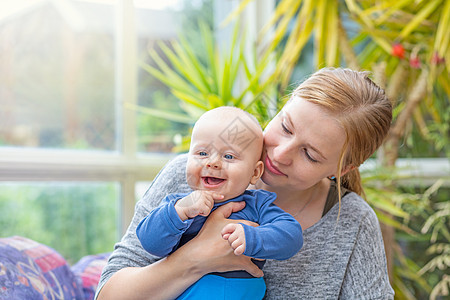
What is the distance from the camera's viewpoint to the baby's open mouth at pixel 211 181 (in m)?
1.11

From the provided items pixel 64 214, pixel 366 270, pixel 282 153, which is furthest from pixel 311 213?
pixel 64 214

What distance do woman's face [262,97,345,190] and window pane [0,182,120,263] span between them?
152cm

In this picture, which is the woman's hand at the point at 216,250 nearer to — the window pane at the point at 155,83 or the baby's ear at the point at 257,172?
the baby's ear at the point at 257,172

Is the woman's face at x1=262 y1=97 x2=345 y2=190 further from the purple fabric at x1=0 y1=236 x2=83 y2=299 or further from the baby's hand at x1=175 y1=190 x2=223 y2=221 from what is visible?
the purple fabric at x1=0 y1=236 x2=83 y2=299

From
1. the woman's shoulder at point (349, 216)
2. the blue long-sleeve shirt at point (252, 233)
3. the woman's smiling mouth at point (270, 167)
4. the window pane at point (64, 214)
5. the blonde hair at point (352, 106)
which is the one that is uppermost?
the blonde hair at point (352, 106)

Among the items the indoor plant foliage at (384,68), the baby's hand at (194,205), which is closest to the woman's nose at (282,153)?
the baby's hand at (194,205)

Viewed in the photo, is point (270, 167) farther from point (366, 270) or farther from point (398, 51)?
point (398, 51)

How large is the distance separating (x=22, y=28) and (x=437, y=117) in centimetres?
225

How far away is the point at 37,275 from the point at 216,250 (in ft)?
2.06

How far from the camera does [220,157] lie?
1.10m

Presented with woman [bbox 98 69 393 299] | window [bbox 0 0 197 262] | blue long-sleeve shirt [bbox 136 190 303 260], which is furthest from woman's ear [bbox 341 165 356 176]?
window [bbox 0 0 197 262]

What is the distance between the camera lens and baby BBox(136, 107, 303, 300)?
1027 mm

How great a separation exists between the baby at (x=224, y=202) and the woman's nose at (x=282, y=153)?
5cm

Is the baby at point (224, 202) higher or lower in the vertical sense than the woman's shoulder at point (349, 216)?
higher
